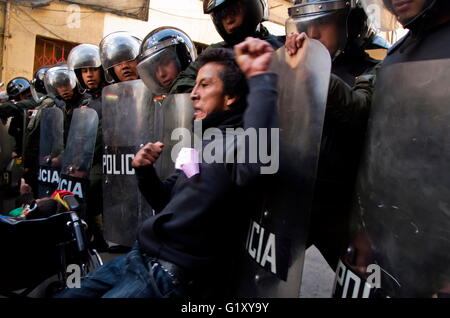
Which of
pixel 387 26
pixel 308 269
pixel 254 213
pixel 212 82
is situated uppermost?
pixel 387 26

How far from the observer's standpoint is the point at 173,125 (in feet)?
7.70

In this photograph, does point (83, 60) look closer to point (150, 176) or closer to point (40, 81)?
point (150, 176)

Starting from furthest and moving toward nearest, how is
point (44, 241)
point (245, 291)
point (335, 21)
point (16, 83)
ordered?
point (16, 83)
point (44, 241)
point (335, 21)
point (245, 291)

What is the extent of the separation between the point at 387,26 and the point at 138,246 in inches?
51.8

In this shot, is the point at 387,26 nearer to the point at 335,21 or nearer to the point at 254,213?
the point at 335,21

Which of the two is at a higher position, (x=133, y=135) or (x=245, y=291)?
(x=133, y=135)

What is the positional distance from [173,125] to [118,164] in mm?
877

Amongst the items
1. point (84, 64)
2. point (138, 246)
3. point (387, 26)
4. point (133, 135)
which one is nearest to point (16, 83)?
point (84, 64)

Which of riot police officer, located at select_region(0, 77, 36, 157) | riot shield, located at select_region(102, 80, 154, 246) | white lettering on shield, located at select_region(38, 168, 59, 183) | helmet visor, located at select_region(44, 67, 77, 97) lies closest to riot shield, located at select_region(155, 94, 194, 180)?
riot shield, located at select_region(102, 80, 154, 246)

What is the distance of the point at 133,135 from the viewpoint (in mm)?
2957

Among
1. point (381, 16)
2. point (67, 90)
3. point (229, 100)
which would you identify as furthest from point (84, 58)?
point (381, 16)

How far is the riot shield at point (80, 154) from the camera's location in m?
3.40

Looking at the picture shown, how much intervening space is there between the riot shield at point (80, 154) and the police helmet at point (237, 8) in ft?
4.17

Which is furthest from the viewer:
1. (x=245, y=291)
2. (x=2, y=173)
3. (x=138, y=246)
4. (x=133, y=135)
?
(x=2, y=173)
